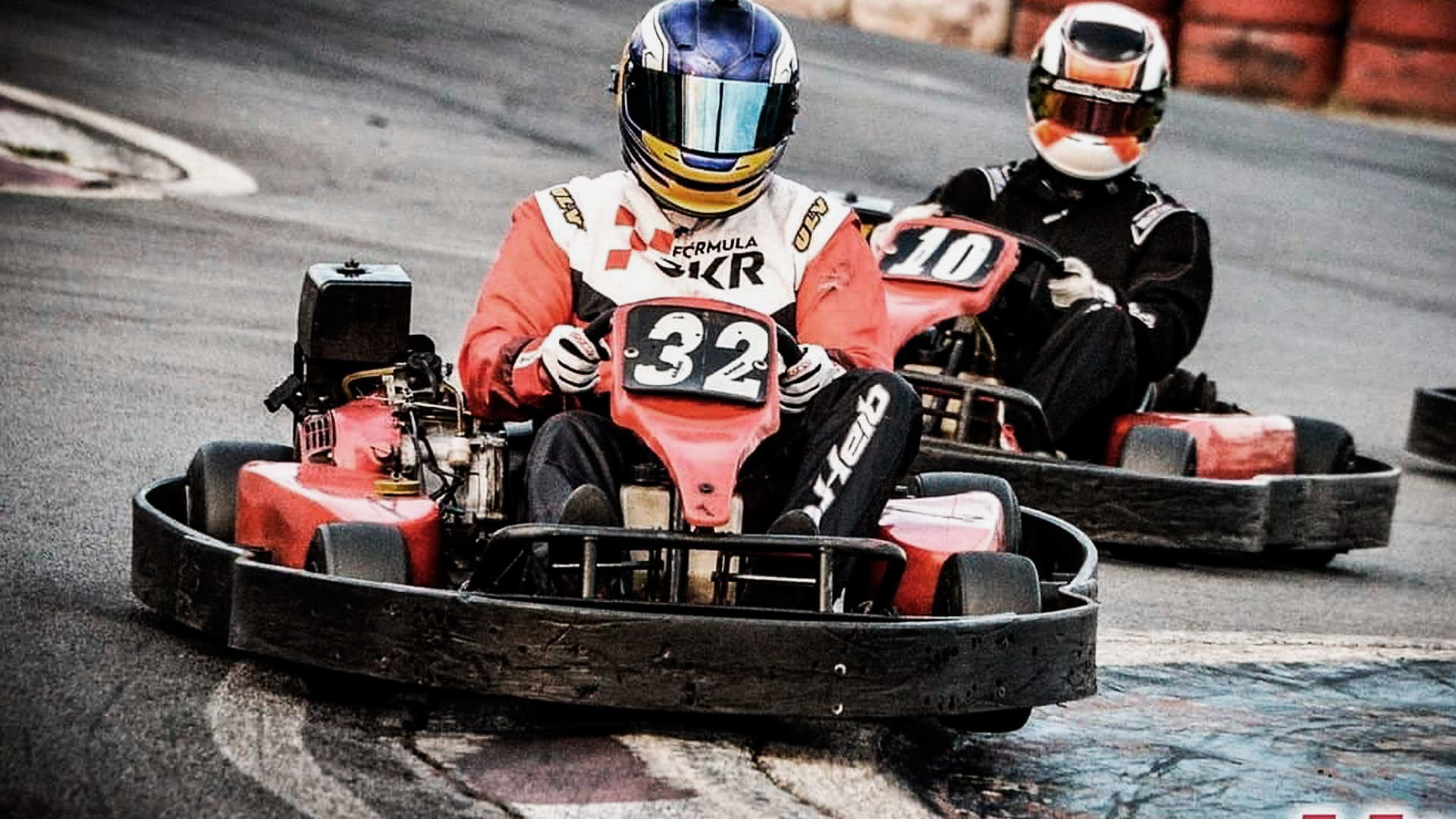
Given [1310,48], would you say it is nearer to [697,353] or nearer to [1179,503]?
[1179,503]

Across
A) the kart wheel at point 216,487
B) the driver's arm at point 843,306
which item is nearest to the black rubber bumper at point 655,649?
the kart wheel at point 216,487

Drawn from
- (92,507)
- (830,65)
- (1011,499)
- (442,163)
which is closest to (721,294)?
(1011,499)

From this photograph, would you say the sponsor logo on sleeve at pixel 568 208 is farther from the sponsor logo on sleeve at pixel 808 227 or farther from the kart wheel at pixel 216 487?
the kart wheel at pixel 216 487

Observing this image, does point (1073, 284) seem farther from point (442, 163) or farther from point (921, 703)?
point (442, 163)

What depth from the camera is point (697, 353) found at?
14.7 ft

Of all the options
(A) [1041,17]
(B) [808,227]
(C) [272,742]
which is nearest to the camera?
(C) [272,742]

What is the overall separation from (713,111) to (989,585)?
41.9 inches

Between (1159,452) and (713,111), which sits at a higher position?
(713,111)

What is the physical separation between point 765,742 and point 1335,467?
12.0ft

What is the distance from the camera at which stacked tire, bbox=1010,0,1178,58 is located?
18156 millimetres

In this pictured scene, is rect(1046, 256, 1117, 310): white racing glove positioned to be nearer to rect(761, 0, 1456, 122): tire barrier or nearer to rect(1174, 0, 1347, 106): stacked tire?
rect(761, 0, 1456, 122): tire barrier

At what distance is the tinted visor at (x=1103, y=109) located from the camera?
7.83 m

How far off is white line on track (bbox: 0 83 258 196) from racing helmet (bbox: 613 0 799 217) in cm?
660

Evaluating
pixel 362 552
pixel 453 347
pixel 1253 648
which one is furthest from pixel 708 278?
pixel 453 347
